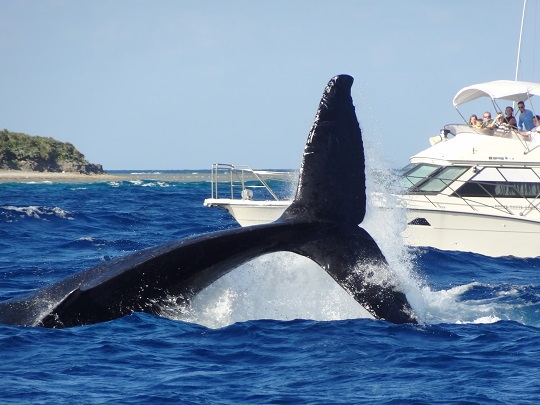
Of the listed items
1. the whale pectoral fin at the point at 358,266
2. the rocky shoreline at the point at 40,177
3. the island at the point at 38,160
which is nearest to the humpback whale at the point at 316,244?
the whale pectoral fin at the point at 358,266

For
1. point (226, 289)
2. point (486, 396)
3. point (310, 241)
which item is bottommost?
point (486, 396)

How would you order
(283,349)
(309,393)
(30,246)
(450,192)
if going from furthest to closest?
1. (450,192)
2. (30,246)
3. (283,349)
4. (309,393)

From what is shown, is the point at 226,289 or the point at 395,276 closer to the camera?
the point at 395,276

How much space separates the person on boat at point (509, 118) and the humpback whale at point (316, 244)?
15.3 m

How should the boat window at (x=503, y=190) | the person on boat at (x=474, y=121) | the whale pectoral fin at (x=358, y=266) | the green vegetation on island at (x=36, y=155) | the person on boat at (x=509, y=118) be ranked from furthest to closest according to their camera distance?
the green vegetation on island at (x=36, y=155) < the person on boat at (x=474, y=121) < the person on boat at (x=509, y=118) < the boat window at (x=503, y=190) < the whale pectoral fin at (x=358, y=266)

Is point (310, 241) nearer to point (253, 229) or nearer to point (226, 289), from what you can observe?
point (253, 229)

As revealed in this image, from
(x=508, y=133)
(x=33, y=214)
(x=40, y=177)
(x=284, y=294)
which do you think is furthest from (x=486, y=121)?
(x=40, y=177)

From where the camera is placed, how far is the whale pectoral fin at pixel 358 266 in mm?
8242

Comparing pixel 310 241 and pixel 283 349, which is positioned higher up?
pixel 310 241

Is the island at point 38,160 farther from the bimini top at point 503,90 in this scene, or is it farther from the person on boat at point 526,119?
the person on boat at point 526,119

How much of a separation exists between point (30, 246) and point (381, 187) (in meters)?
11.1

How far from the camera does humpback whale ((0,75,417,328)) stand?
827cm

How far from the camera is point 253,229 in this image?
8.28 m

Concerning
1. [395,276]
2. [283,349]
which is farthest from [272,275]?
[395,276]
